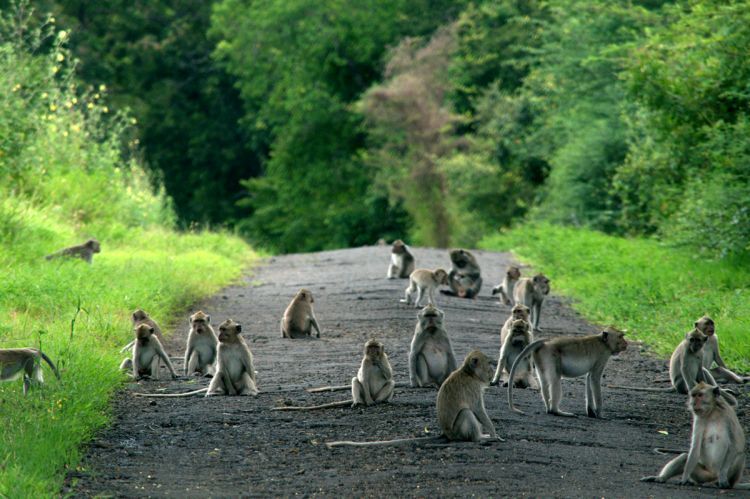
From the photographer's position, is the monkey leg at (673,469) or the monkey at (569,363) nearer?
the monkey leg at (673,469)

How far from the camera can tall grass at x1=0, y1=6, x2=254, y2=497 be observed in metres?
8.59

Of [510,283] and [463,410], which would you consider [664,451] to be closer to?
[463,410]

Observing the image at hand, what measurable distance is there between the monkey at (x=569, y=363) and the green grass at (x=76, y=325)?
3404 mm

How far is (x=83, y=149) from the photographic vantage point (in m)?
28.2

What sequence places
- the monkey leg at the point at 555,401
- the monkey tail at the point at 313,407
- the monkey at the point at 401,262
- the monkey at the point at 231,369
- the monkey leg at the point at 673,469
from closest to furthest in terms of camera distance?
the monkey leg at the point at 673,469
the monkey leg at the point at 555,401
the monkey tail at the point at 313,407
the monkey at the point at 231,369
the monkey at the point at 401,262

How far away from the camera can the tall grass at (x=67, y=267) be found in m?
8.59

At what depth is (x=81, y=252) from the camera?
19.0m

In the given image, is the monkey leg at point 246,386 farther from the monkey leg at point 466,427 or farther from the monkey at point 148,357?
the monkey leg at point 466,427

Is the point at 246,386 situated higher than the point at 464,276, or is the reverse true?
the point at 464,276

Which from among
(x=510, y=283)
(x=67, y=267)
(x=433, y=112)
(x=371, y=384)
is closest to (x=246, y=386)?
(x=371, y=384)

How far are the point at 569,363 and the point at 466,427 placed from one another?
1.61 metres

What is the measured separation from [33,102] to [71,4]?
34.6 metres

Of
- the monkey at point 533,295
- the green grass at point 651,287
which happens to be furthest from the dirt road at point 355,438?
the monkey at point 533,295

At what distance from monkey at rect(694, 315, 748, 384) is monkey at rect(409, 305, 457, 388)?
221cm
